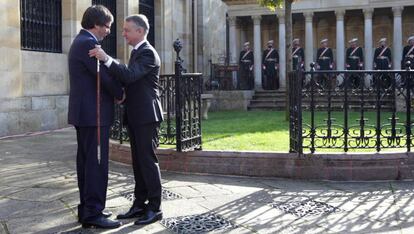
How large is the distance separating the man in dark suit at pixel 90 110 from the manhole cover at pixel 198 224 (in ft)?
1.69

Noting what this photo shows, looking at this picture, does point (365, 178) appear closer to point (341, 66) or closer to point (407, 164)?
point (407, 164)

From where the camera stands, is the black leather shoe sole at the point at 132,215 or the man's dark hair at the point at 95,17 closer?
the man's dark hair at the point at 95,17

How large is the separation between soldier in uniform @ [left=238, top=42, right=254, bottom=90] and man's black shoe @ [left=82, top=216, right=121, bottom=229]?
18.3m

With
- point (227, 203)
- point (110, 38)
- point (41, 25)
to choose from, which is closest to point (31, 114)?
point (41, 25)

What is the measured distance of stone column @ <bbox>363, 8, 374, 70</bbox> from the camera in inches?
853

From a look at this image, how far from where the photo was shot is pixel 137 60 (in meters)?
4.99

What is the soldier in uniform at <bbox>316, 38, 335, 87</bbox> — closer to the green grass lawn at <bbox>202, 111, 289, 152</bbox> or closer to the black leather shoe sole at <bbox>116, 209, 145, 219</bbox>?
the green grass lawn at <bbox>202, 111, 289, 152</bbox>

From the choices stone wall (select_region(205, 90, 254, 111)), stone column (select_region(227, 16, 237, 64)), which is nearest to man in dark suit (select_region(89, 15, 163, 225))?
stone wall (select_region(205, 90, 254, 111))

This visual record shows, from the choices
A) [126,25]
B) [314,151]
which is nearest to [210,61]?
[314,151]

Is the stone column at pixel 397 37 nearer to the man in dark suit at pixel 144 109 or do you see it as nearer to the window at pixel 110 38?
the window at pixel 110 38

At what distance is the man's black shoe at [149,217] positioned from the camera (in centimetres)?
495

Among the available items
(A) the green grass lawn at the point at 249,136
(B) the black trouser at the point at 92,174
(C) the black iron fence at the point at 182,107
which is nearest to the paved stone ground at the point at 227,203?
(B) the black trouser at the point at 92,174

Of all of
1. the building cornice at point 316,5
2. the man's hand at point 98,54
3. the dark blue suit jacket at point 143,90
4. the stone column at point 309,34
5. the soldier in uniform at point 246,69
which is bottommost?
the dark blue suit jacket at point 143,90

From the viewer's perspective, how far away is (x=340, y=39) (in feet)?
72.4
